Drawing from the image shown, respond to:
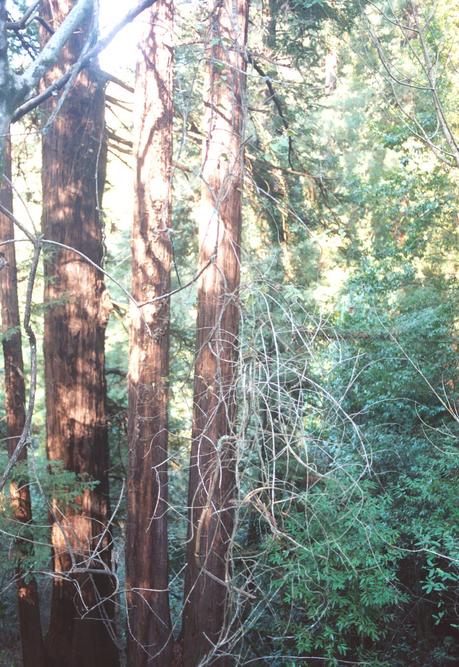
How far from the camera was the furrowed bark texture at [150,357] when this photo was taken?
21.2 feet

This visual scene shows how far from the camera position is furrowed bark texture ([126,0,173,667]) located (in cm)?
647

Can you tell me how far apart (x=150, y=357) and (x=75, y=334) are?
1.20 m

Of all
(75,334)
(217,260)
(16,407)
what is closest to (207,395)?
(217,260)

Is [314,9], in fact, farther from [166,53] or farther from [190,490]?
[190,490]

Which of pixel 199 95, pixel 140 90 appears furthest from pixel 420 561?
pixel 199 95

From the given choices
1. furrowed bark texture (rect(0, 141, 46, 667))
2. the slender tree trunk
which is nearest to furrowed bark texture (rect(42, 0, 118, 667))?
furrowed bark texture (rect(0, 141, 46, 667))

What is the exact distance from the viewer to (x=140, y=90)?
262 inches

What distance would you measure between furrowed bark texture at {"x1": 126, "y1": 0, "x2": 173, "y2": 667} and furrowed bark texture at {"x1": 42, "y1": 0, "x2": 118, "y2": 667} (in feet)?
2.85

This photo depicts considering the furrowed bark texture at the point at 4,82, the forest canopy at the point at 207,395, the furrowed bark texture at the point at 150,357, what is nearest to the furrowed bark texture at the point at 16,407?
the forest canopy at the point at 207,395

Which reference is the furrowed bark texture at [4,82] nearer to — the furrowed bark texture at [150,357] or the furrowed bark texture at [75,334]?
the furrowed bark texture at [150,357]

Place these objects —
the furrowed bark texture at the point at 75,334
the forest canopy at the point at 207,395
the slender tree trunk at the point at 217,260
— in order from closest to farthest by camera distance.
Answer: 1. the forest canopy at the point at 207,395
2. the slender tree trunk at the point at 217,260
3. the furrowed bark texture at the point at 75,334

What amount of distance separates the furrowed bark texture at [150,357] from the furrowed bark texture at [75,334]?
34.1 inches

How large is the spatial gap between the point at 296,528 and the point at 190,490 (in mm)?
1116

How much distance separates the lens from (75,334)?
7289 millimetres
